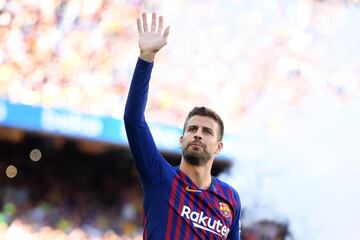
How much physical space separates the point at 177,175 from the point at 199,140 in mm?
178

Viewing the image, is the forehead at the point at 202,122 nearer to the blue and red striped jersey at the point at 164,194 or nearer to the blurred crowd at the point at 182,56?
the blue and red striped jersey at the point at 164,194

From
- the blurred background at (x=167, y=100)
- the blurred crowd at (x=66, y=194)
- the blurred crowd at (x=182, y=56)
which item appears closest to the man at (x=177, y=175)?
the blurred background at (x=167, y=100)

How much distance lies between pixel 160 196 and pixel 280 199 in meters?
4.91

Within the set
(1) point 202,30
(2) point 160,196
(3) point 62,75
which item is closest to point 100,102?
(3) point 62,75

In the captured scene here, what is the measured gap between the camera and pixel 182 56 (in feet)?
34.5

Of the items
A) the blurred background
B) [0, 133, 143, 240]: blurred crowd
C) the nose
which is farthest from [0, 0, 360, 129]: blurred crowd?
the nose

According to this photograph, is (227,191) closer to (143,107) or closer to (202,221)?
(202,221)

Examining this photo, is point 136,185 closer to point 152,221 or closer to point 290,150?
point 290,150

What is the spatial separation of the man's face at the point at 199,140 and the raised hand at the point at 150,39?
1.32 feet

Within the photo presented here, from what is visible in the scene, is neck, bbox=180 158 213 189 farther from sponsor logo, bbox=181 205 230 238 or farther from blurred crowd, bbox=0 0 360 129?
blurred crowd, bbox=0 0 360 129

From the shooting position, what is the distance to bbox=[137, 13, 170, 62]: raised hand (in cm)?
265

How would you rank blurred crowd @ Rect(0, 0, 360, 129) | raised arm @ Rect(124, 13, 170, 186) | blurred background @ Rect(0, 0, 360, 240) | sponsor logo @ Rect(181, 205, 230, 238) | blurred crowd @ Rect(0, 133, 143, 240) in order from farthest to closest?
blurred crowd @ Rect(0, 133, 143, 240) < blurred crowd @ Rect(0, 0, 360, 129) < blurred background @ Rect(0, 0, 360, 240) < sponsor logo @ Rect(181, 205, 230, 238) < raised arm @ Rect(124, 13, 170, 186)

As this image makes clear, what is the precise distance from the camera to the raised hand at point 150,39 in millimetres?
2650

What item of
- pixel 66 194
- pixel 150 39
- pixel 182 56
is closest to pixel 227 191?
pixel 150 39
